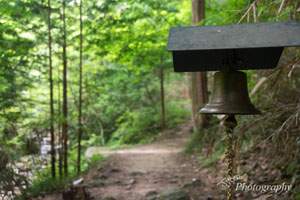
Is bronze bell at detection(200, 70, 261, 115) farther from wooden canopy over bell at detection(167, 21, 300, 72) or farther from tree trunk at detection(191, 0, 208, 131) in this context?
tree trunk at detection(191, 0, 208, 131)

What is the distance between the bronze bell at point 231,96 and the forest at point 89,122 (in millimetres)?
774

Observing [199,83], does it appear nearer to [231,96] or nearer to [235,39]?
[231,96]

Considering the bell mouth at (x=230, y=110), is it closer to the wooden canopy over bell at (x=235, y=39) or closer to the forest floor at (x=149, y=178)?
the wooden canopy over bell at (x=235, y=39)

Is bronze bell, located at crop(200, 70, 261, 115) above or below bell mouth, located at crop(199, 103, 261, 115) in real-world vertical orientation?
above

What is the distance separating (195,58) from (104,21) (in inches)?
212

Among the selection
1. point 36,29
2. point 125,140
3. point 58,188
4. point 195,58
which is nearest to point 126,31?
point 36,29

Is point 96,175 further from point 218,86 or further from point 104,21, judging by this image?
point 218,86

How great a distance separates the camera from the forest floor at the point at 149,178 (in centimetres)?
505

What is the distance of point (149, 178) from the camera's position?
664 centimetres

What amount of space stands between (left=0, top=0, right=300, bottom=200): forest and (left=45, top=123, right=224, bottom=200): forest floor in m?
0.03

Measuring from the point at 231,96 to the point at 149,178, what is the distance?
198 inches

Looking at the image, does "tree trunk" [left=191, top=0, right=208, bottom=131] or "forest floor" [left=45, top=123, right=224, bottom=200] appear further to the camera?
"tree trunk" [left=191, top=0, right=208, bottom=131]

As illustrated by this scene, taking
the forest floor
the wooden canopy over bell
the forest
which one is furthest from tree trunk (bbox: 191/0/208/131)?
the wooden canopy over bell

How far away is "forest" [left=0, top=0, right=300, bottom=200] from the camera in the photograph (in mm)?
3971
